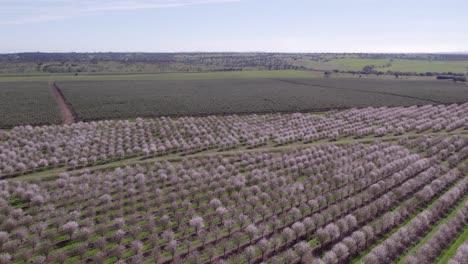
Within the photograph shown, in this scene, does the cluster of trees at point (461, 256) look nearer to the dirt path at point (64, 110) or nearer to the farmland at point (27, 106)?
the dirt path at point (64, 110)

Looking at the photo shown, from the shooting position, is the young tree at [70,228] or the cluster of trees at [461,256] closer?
the cluster of trees at [461,256]

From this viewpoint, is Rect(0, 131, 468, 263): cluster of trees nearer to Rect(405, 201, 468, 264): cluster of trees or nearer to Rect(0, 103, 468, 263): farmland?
Rect(0, 103, 468, 263): farmland

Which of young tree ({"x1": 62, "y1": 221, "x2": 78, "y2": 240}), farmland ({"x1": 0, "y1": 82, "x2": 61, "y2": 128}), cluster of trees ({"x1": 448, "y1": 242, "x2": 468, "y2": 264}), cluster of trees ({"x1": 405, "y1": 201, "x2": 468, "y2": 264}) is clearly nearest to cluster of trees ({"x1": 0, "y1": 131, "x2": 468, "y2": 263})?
young tree ({"x1": 62, "y1": 221, "x2": 78, "y2": 240})

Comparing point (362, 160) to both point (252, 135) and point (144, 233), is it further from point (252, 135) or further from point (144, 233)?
point (144, 233)

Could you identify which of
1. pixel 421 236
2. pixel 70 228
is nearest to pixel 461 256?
pixel 421 236

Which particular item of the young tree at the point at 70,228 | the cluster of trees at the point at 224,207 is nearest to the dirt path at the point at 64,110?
the cluster of trees at the point at 224,207
